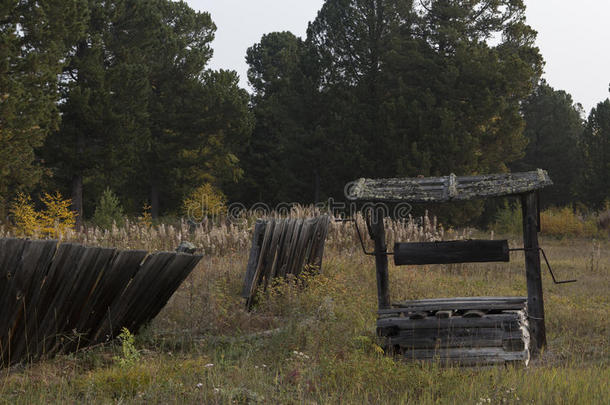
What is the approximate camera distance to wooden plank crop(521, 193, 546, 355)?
6262 mm

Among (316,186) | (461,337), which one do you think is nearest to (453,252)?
(461,337)

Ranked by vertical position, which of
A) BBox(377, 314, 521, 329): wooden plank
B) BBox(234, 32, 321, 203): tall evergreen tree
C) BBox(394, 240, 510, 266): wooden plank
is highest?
BBox(234, 32, 321, 203): tall evergreen tree

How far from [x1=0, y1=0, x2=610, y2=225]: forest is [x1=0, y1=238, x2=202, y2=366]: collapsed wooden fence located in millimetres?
12123

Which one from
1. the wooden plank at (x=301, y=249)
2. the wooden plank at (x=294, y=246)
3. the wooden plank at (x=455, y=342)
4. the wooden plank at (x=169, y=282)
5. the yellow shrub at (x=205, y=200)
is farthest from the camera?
the yellow shrub at (x=205, y=200)

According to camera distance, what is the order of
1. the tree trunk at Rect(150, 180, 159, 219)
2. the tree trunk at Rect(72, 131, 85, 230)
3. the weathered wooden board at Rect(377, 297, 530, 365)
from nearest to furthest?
the weathered wooden board at Rect(377, 297, 530, 365), the tree trunk at Rect(72, 131, 85, 230), the tree trunk at Rect(150, 180, 159, 219)

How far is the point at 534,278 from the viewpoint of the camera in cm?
632

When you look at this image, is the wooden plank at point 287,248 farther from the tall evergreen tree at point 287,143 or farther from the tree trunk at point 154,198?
the tree trunk at point 154,198

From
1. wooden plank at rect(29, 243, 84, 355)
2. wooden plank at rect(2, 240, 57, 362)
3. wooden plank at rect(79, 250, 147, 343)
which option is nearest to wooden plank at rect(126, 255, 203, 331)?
wooden plank at rect(79, 250, 147, 343)

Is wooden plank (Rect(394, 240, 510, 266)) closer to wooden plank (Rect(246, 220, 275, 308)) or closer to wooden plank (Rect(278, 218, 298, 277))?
wooden plank (Rect(246, 220, 275, 308))

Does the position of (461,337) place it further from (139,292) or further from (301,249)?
(301,249)

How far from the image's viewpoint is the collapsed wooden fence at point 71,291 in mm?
4668

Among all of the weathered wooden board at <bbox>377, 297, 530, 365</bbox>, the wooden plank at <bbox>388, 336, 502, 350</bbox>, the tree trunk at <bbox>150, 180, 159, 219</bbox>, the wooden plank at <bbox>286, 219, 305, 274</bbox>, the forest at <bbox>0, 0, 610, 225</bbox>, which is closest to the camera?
the weathered wooden board at <bbox>377, 297, 530, 365</bbox>

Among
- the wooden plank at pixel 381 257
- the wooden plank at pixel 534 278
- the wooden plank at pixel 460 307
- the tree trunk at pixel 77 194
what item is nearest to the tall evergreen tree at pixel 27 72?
the tree trunk at pixel 77 194

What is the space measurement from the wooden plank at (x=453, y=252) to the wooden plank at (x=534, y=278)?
1.31ft
